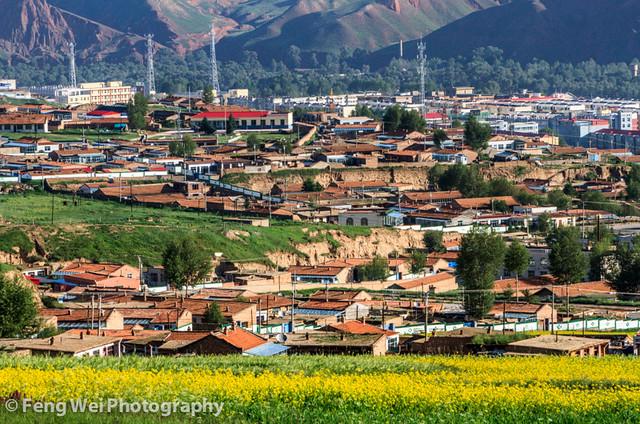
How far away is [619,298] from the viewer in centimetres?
4762

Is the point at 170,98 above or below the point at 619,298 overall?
above

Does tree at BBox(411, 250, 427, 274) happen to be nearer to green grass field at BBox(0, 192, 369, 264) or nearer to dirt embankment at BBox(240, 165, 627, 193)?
green grass field at BBox(0, 192, 369, 264)

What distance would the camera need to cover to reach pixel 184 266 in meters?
45.3

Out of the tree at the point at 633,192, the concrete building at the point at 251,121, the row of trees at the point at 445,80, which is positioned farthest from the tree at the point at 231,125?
the row of trees at the point at 445,80

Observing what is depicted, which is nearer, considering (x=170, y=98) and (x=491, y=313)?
(x=491, y=313)

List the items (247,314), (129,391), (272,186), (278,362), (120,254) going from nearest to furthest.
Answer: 1. (129,391)
2. (278,362)
3. (247,314)
4. (120,254)
5. (272,186)

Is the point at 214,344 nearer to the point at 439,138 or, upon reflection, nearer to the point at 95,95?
the point at 439,138

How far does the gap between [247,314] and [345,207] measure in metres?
28.6

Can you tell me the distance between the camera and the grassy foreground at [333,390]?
2022 cm

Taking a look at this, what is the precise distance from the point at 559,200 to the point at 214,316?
3534cm

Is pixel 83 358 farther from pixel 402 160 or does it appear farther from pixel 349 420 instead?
pixel 402 160

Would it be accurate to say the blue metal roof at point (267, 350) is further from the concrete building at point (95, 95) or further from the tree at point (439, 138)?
the concrete building at point (95, 95)

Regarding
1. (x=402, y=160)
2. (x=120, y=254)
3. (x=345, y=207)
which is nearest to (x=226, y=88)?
(x=402, y=160)

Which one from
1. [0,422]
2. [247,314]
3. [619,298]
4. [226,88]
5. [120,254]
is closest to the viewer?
[0,422]
